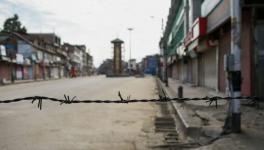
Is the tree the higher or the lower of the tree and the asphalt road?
the higher

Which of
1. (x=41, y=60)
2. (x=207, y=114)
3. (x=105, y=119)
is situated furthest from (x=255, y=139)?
(x=41, y=60)

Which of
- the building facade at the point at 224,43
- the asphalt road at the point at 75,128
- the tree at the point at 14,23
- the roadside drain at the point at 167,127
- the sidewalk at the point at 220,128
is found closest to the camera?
the sidewalk at the point at 220,128

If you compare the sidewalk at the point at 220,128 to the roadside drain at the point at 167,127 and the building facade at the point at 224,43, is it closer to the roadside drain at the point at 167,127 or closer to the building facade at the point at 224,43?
the roadside drain at the point at 167,127

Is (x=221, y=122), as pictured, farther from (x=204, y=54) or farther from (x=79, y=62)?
(x=79, y=62)

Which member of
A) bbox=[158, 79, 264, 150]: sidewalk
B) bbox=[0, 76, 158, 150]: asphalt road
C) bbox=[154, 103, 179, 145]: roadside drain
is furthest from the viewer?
bbox=[154, 103, 179, 145]: roadside drain

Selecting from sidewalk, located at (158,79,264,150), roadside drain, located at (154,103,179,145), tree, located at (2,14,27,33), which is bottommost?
roadside drain, located at (154,103,179,145)

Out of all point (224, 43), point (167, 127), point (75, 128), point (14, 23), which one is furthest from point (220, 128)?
point (14, 23)

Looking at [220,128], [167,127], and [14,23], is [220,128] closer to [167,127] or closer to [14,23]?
[167,127]

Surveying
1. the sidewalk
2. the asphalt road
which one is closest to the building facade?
the sidewalk

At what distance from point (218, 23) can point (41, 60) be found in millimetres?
78081

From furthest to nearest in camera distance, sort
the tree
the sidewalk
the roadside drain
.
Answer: the tree → the roadside drain → the sidewalk

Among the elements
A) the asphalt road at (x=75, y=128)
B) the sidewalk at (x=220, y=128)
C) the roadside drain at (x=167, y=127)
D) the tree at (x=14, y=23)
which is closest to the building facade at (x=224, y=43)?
the sidewalk at (x=220, y=128)

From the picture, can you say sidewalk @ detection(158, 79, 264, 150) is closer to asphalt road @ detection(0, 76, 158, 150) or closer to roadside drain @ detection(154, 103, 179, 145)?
roadside drain @ detection(154, 103, 179, 145)

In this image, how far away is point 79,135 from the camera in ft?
34.5
